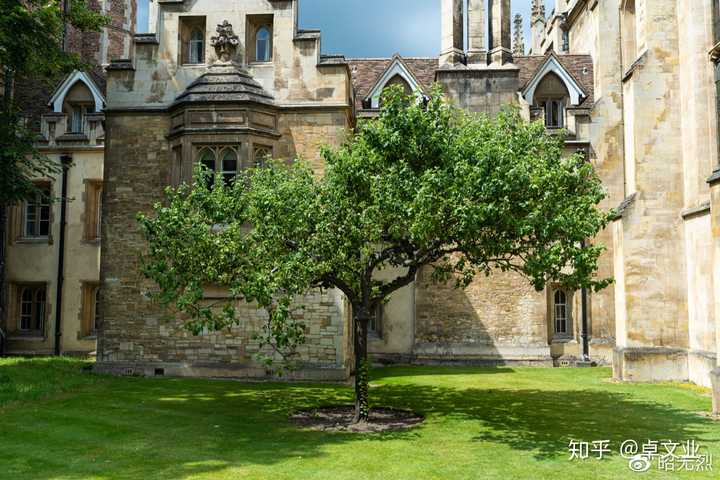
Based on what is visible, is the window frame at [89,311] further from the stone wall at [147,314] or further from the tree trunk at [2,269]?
the stone wall at [147,314]

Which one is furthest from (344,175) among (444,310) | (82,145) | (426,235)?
(82,145)

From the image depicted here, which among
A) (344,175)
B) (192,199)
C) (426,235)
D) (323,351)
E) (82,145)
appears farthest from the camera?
(82,145)

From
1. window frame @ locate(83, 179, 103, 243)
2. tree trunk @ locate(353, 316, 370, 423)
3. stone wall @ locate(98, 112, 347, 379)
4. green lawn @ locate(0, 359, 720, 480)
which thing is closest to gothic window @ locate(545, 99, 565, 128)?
green lawn @ locate(0, 359, 720, 480)

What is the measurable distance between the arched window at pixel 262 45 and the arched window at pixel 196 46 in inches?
64.2

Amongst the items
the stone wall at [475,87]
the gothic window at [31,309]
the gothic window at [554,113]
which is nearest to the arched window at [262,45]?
the stone wall at [475,87]

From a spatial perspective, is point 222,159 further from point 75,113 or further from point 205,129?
point 75,113

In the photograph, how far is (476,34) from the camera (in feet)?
82.2

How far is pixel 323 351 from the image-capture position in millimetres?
17922

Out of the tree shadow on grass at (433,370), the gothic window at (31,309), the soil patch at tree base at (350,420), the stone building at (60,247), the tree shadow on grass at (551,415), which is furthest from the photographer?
the gothic window at (31,309)

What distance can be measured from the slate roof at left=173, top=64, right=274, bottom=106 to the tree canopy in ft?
19.4

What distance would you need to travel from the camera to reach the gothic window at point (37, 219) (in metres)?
25.8

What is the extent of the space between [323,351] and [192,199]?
6.73 metres

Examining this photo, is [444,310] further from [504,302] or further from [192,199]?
[192,199]

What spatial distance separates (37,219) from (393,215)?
2028 centimetres
